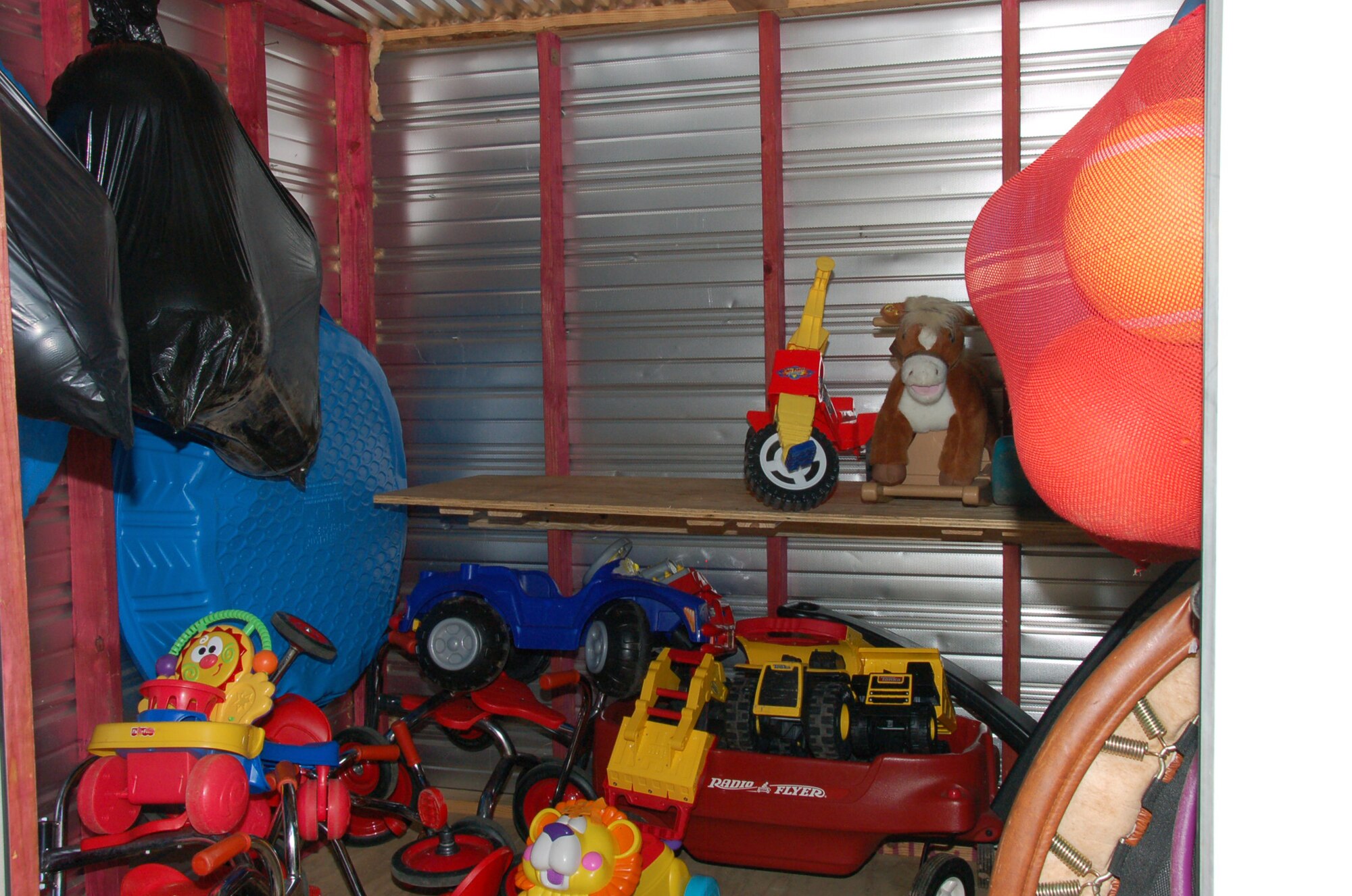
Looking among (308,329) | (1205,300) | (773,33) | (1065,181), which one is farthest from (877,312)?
(1205,300)

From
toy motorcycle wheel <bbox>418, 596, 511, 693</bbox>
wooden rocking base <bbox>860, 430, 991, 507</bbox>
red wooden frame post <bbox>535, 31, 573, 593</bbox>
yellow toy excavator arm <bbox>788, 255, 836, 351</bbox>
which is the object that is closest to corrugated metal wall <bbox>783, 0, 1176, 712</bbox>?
yellow toy excavator arm <bbox>788, 255, 836, 351</bbox>

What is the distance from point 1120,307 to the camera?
1089mm

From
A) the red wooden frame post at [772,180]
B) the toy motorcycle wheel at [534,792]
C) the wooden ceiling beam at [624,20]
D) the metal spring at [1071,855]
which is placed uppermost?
the wooden ceiling beam at [624,20]

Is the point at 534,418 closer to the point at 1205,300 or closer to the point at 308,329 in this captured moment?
the point at 308,329

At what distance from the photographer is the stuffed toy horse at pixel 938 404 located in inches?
134

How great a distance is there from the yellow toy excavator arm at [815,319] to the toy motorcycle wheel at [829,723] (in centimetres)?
117

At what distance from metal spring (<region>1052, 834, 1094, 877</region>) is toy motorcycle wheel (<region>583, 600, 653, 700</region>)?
2515 millimetres

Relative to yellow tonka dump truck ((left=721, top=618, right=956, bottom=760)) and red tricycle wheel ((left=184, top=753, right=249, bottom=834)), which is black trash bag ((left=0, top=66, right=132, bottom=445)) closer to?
red tricycle wheel ((left=184, top=753, right=249, bottom=834))

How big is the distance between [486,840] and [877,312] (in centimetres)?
246

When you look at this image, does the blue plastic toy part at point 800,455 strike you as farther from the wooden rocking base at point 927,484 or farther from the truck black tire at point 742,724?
the truck black tire at point 742,724

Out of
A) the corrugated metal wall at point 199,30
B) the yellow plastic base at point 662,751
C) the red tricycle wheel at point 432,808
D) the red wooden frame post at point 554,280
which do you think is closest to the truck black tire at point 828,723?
the yellow plastic base at point 662,751

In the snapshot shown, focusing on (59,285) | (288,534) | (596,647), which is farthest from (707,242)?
(59,285)

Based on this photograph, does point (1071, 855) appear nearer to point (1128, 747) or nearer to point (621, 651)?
point (1128, 747)

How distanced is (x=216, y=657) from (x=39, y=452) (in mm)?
714
